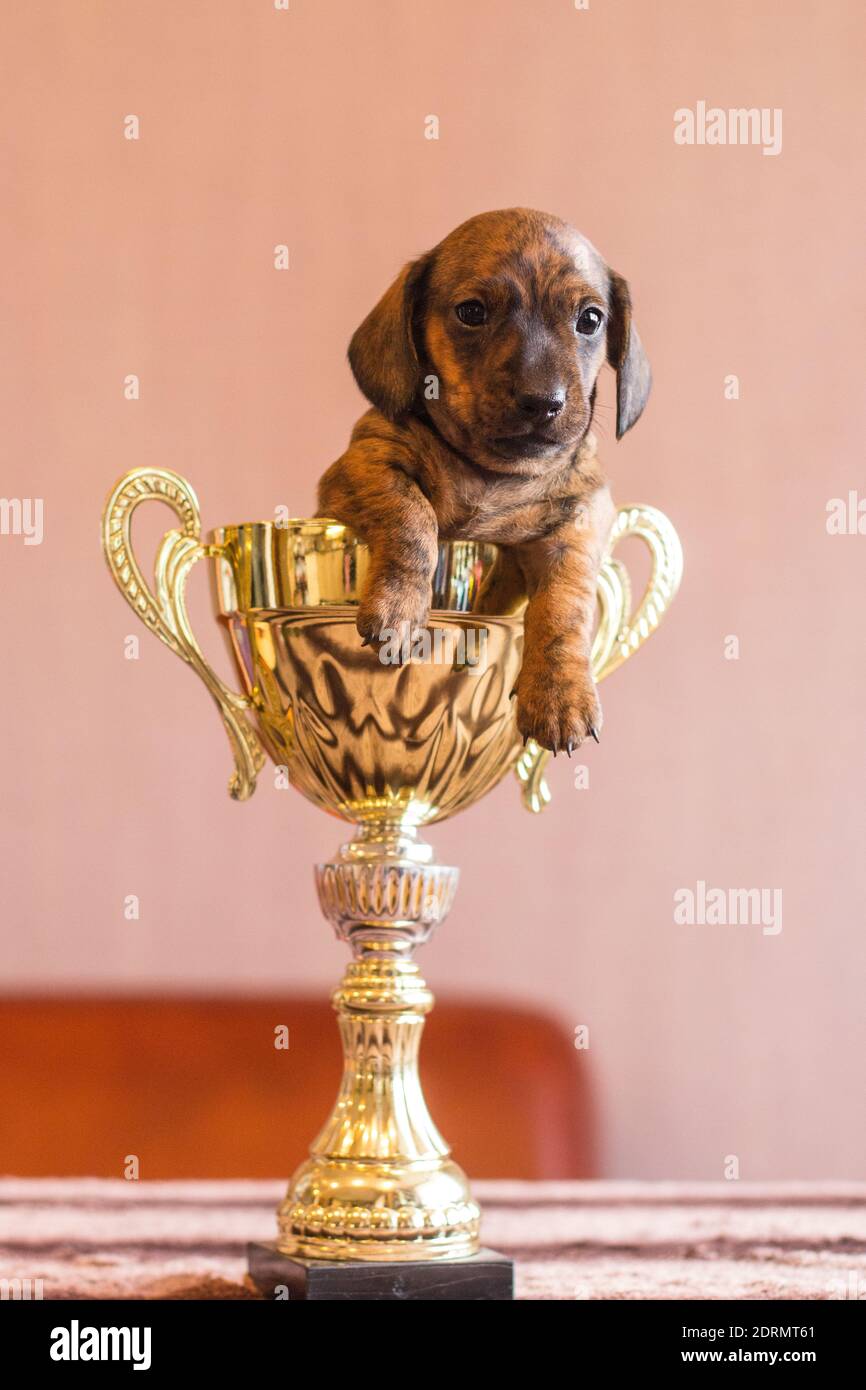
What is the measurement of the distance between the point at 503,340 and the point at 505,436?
0.07 meters

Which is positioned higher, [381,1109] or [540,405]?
[540,405]

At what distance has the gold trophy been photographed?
1193 millimetres

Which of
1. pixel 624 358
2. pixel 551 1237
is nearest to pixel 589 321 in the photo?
pixel 624 358

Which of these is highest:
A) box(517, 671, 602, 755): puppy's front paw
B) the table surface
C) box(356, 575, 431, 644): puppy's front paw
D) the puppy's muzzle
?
the puppy's muzzle

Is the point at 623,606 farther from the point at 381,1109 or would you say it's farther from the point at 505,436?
the point at 381,1109

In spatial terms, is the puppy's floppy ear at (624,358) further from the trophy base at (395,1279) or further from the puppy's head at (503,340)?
the trophy base at (395,1279)

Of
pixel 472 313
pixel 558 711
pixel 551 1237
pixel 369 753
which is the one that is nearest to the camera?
pixel 558 711

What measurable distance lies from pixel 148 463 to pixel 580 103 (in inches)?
31.9

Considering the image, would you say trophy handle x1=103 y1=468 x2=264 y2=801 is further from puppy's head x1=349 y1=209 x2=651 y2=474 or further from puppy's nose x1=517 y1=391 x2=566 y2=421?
puppy's nose x1=517 y1=391 x2=566 y2=421

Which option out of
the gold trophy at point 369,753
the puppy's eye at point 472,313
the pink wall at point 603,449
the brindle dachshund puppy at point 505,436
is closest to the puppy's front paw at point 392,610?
the brindle dachshund puppy at point 505,436

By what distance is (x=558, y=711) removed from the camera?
3.50 feet

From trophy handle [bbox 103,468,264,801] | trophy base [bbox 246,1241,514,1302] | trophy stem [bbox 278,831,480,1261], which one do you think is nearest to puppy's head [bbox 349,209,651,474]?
trophy handle [bbox 103,468,264,801]

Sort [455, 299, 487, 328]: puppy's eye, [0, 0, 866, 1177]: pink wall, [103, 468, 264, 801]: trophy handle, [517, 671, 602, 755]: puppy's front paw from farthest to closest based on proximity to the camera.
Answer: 1. [0, 0, 866, 1177]: pink wall
2. [103, 468, 264, 801]: trophy handle
3. [455, 299, 487, 328]: puppy's eye
4. [517, 671, 602, 755]: puppy's front paw
